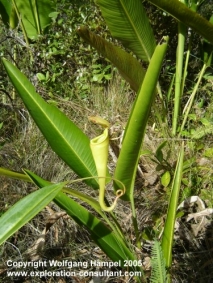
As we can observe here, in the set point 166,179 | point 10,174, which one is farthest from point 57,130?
point 166,179

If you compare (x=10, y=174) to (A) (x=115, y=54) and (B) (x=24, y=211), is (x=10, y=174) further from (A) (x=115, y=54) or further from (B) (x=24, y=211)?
(A) (x=115, y=54)

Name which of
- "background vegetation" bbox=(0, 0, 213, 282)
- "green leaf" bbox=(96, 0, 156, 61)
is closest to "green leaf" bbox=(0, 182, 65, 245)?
"background vegetation" bbox=(0, 0, 213, 282)

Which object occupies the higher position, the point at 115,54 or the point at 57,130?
the point at 115,54

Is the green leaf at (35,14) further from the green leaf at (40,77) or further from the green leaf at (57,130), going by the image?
the green leaf at (57,130)

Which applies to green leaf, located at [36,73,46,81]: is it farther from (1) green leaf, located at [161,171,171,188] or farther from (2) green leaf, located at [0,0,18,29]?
(1) green leaf, located at [161,171,171,188]

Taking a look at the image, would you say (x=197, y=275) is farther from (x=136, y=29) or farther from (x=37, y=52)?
(x=37, y=52)
